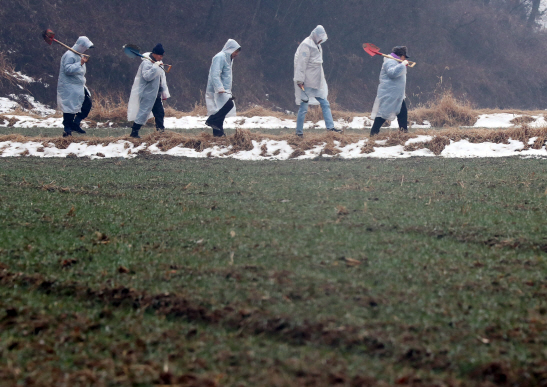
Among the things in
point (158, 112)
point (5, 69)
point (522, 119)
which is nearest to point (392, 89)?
point (158, 112)

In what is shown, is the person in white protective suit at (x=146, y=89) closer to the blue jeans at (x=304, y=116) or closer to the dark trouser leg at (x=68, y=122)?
the dark trouser leg at (x=68, y=122)

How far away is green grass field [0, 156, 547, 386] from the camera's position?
206cm

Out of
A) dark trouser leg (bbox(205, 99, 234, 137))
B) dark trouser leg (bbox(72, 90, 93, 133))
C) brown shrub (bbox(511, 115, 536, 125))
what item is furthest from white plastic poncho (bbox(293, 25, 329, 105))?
brown shrub (bbox(511, 115, 536, 125))

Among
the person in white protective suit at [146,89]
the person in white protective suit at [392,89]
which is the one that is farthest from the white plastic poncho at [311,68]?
the person in white protective suit at [146,89]

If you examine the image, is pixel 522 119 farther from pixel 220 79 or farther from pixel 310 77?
pixel 220 79

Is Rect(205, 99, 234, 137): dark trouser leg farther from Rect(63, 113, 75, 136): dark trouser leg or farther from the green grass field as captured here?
the green grass field

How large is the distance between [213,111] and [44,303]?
8.09 metres

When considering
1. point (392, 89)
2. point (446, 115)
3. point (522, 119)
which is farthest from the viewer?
point (446, 115)

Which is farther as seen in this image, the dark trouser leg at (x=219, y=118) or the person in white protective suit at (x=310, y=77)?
the person in white protective suit at (x=310, y=77)

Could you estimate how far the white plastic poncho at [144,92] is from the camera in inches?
400

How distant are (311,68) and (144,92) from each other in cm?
304

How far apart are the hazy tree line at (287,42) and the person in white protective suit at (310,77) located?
546 inches

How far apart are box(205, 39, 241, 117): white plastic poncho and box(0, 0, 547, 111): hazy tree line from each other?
1314 cm

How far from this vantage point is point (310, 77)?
10477 mm
